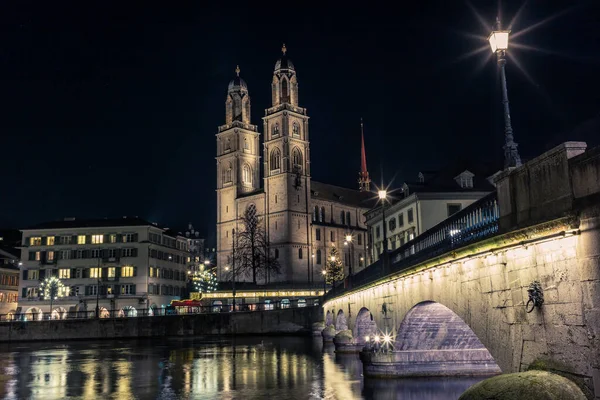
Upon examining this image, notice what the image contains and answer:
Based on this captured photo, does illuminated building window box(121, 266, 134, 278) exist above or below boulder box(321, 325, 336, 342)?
above

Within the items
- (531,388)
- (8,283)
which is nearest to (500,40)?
(531,388)

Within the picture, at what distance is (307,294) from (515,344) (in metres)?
102

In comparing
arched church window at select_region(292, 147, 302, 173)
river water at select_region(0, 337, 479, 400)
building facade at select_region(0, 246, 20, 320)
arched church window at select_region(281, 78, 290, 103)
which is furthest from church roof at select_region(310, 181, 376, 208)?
river water at select_region(0, 337, 479, 400)

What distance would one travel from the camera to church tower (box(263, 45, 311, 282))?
125500 millimetres

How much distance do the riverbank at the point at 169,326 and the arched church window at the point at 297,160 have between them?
54687mm

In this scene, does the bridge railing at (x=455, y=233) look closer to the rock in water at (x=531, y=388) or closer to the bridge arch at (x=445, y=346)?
the bridge arch at (x=445, y=346)

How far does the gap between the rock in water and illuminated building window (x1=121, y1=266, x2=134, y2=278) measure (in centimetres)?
9726

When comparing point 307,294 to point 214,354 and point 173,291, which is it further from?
point 214,354

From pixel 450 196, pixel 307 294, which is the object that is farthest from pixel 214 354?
pixel 307 294

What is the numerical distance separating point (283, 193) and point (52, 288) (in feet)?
168

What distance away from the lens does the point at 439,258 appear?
1858 cm

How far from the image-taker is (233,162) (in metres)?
139

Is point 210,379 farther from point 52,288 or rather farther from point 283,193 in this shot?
point 283,193

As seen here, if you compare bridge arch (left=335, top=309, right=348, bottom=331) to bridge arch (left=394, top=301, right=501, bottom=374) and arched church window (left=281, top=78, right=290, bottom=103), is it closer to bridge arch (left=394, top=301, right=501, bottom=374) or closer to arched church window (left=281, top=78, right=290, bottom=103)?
bridge arch (left=394, top=301, right=501, bottom=374)
